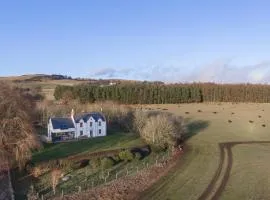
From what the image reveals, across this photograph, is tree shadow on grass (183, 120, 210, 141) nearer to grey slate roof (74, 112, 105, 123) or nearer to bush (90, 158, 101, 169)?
grey slate roof (74, 112, 105, 123)

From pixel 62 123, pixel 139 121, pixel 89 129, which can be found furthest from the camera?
pixel 139 121

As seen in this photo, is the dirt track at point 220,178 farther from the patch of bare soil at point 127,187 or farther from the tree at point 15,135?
the tree at point 15,135

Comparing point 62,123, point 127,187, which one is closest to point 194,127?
point 62,123

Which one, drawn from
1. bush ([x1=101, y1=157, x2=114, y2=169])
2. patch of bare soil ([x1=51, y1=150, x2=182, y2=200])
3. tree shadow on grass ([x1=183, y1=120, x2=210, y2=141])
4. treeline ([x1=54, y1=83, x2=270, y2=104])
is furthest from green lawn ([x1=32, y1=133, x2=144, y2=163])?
treeline ([x1=54, y1=83, x2=270, y2=104])

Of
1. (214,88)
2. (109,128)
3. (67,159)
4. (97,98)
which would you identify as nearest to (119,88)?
(97,98)

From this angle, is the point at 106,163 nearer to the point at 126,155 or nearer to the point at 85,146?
the point at 126,155
